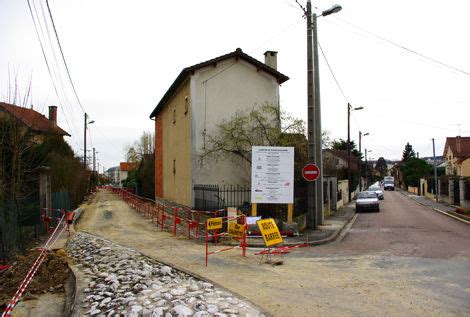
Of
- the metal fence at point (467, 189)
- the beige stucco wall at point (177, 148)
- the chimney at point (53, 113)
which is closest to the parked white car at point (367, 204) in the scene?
the metal fence at point (467, 189)

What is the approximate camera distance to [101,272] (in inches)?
344

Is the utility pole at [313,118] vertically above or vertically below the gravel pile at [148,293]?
above

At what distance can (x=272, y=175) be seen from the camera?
47.6 ft

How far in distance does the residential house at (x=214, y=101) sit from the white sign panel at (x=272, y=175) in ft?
20.6

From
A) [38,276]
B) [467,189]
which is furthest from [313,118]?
[467,189]

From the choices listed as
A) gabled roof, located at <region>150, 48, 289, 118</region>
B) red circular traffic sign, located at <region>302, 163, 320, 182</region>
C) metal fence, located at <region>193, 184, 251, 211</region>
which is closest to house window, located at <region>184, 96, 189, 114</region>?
gabled roof, located at <region>150, 48, 289, 118</region>

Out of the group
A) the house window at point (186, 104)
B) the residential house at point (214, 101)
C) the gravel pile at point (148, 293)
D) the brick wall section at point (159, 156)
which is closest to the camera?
the gravel pile at point (148, 293)

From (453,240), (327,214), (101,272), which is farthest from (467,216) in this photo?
(101,272)

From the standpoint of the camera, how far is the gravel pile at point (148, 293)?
228 inches

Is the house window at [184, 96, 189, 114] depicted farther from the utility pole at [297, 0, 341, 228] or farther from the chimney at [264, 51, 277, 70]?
the utility pole at [297, 0, 341, 228]

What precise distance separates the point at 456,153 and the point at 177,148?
5143cm

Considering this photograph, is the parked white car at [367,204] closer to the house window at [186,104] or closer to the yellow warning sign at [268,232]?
the house window at [186,104]

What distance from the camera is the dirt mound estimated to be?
8805 mm

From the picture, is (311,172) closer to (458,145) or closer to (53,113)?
(53,113)
